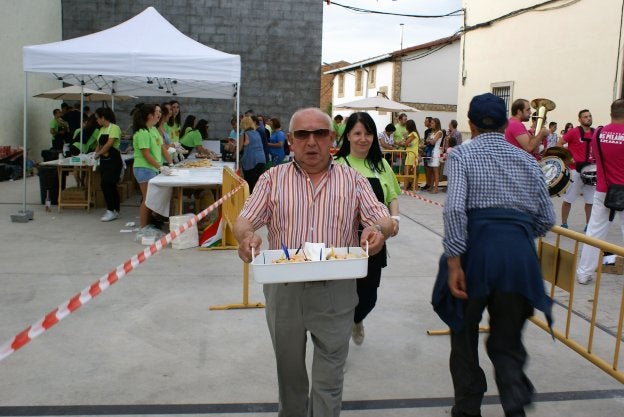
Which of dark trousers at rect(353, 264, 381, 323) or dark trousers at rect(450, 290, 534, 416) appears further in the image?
dark trousers at rect(353, 264, 381, 323)

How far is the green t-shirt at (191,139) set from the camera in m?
13.1

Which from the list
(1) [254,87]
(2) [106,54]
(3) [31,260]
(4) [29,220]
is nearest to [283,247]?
(3) [31,260]

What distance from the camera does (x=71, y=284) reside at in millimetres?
6105

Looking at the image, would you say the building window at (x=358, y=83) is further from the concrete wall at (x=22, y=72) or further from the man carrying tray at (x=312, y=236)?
the man carrying tray at (x=312, y=236)

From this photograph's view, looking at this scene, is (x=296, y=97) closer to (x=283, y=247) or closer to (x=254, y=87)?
(x=254, y=87)

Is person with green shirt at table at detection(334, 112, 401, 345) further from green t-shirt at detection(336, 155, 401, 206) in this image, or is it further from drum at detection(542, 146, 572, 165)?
drum at detection(542, 146, 572, 165)

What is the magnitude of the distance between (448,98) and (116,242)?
28.8 meters

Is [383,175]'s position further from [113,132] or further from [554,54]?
[554,54]

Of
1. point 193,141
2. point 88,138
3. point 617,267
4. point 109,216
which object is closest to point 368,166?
point 617,267

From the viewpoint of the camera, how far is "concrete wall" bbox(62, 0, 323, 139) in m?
19.2

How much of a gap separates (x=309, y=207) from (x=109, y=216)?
25.0ft

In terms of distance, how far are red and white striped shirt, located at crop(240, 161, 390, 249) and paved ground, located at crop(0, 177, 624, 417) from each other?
1227 millimetres

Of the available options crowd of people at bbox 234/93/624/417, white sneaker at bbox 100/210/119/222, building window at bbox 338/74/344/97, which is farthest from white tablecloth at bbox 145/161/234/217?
building window at bbox 338/74/344/97

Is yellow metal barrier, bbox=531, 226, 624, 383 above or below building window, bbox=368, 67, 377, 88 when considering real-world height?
below
